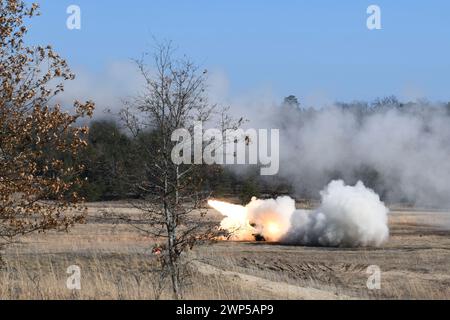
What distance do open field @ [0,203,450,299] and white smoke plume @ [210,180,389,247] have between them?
5.27 feet

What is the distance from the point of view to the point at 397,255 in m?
37.7

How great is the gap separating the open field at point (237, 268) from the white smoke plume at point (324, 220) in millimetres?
1606

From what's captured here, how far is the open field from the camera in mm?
20953

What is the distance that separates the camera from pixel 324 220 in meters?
45.3

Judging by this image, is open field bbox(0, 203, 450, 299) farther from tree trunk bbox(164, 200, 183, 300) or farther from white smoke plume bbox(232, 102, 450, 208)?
white smoke plume bbox(232, 102, 450, 208)

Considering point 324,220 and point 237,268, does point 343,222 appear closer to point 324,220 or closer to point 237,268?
point 324,220

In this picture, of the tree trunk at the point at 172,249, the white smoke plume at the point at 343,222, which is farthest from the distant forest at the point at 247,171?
the tree trunk at the point at 172,249

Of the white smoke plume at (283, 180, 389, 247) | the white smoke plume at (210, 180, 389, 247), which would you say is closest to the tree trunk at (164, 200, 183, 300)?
the white smoke plume at (210, 180, 389, 247)

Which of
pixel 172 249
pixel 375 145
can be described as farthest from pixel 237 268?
pixel 375 145

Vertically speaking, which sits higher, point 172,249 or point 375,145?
point 375,145

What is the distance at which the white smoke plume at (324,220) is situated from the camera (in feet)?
144

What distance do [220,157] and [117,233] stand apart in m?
27.0

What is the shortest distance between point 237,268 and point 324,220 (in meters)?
14.4
